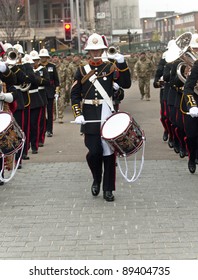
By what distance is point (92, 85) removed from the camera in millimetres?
7832

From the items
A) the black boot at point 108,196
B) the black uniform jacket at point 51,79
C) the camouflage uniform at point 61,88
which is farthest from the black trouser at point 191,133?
the camouflage uniform at point 61,88

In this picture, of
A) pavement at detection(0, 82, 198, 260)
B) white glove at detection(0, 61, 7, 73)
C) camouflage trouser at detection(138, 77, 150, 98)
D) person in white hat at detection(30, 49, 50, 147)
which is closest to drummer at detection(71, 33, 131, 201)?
pavement at detection(0, 82, 198, 260)

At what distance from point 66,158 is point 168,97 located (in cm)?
192

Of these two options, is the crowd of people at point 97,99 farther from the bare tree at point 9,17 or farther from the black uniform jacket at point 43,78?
the bare tree at point 9,17

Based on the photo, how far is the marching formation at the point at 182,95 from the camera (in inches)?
330

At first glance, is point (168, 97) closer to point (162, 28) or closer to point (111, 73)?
point (111, 73)

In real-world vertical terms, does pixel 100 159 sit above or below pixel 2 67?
below

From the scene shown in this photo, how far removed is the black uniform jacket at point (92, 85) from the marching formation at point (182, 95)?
2.92 feet

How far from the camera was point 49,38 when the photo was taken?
63969 millimetres

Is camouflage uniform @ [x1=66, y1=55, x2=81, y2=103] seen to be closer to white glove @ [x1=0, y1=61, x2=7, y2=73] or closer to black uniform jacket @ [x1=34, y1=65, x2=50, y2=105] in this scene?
black uniform jacket @ [x1=34, y1=65, x2=50, y2=105]

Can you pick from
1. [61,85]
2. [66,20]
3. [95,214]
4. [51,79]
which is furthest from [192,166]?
[66,20]

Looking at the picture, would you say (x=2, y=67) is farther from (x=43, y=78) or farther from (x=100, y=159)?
(x=43, y=78)

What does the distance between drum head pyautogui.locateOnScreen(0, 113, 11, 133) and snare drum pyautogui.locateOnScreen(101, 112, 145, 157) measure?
1.06 metres

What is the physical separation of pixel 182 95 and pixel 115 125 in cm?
264
